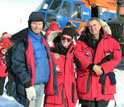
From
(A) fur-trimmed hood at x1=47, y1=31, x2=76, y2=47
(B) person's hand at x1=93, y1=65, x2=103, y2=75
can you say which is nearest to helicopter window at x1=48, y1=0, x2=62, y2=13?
(A) fur-trimmed hood at x1=47, y1=31, x2=76, y2=47

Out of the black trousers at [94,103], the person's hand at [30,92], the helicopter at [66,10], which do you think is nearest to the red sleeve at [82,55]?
the black trousers at [94,103]

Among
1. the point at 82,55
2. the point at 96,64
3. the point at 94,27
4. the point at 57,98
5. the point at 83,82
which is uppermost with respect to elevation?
the point at 94,27

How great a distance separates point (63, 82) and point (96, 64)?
1.63ft

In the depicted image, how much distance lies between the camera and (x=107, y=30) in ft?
8.45

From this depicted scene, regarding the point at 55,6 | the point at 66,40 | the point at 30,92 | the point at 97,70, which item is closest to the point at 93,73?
the point at 97,70

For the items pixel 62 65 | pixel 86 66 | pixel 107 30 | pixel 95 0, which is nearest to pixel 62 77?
pixel 62 65

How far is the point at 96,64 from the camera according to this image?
8.07 ft

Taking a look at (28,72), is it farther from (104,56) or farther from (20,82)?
(104,56)

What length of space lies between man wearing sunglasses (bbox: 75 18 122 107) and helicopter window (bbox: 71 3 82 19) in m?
9.68

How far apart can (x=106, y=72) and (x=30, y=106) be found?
3.35 feet

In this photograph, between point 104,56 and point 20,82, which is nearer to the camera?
point 20,82

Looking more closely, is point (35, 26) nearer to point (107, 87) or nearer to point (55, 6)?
point (107, 87)

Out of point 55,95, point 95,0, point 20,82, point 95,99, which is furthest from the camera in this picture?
point 95,0

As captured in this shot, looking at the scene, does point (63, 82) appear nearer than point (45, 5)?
Yes
